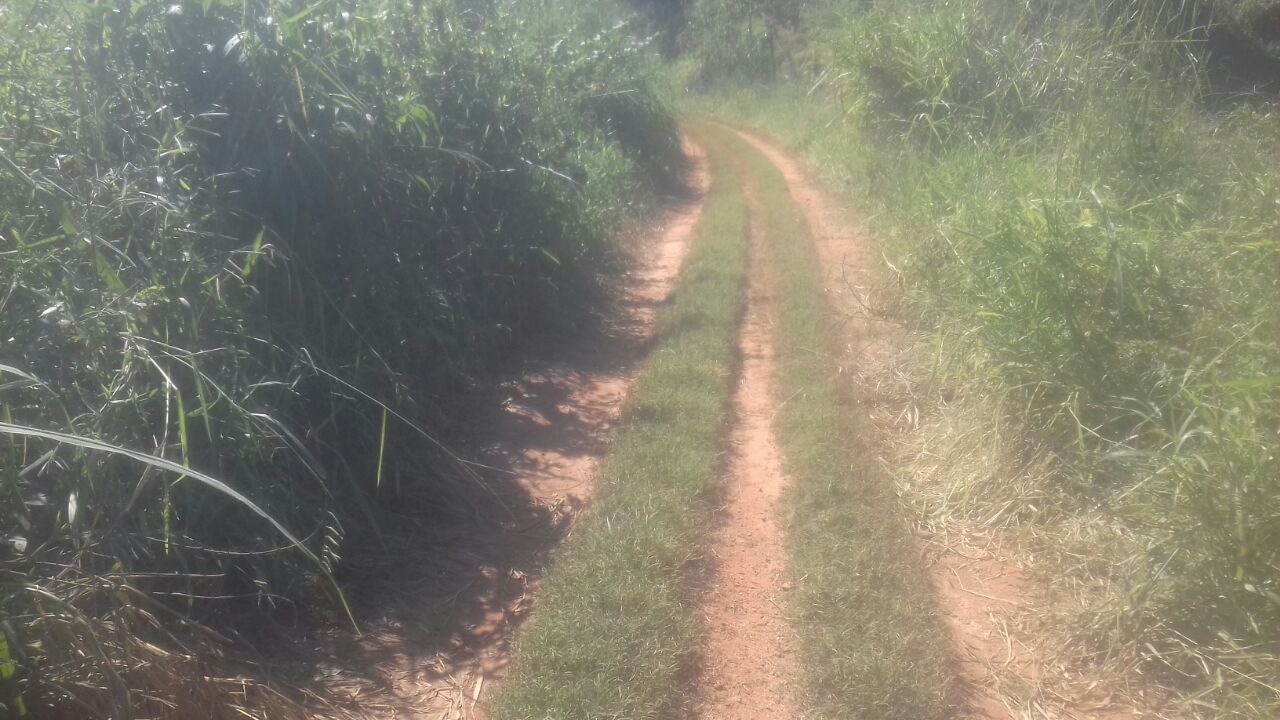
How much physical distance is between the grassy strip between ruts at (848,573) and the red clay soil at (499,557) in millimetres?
1244

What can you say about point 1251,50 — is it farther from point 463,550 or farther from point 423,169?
point 463,550

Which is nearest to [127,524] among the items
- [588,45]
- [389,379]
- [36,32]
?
[389,379]

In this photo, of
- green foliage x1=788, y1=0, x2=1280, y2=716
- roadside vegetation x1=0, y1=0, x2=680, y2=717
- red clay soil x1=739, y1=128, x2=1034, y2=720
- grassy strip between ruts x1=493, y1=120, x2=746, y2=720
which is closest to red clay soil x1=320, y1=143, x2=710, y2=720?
grassy strip between ruts x1=493, y1=120, x2=746, y2=720

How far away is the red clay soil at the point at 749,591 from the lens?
391cm

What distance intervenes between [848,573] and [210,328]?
3.13m

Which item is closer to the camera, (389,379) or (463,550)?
(463,550)

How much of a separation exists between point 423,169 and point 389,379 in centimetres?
181

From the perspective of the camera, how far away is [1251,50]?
8180 millimetres

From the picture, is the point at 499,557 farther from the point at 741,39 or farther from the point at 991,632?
the point at 741,39

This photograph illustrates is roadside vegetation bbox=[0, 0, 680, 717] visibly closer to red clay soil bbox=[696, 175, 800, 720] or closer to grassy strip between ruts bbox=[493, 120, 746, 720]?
grassy strip between ruts bbox=[493, 120, 746, 720]

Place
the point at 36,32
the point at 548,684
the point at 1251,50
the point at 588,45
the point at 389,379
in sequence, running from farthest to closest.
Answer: the point at 588,45, the point at 1251,50, the point at 389,379, the point at 36,32, the point at 548,684

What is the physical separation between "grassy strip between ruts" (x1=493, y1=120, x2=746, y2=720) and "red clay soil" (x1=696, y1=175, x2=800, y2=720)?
0.37 ft

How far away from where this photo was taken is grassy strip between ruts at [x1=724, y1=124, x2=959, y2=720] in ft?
12.5

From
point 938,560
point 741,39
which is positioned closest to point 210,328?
point 938,560
